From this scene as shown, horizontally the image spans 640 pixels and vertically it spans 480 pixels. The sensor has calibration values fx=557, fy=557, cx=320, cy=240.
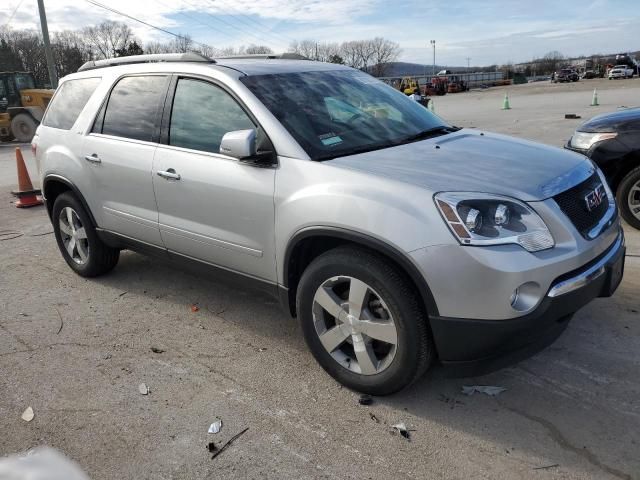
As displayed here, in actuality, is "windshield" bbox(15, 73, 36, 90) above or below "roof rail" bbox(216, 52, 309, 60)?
above

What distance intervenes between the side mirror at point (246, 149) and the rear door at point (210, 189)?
60mm

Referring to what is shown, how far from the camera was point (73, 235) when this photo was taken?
202 inches

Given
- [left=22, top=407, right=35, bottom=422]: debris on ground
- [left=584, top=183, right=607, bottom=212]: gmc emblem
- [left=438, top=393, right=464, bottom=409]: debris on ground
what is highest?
[left=584, top=183, right=607, bottom=212]: gmc emblem

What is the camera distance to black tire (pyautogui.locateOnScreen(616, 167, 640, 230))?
17.9 ft

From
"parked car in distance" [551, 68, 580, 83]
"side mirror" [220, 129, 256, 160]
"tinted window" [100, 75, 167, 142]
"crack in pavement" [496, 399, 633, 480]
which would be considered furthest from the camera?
"parked car in distance" [551, 68, 580, 83]

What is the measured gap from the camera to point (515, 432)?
9.09ft

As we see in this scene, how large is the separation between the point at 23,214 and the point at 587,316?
25.3 ft

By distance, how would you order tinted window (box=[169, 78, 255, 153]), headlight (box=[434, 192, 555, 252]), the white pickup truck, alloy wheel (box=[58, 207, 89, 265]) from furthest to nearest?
the white pickup truck → alloy wheel (box=[58, 207, 89, 265]) → tinted window (box=[169, 78, 255, 153]) → headlight (box=[434, 192, 555, 252])

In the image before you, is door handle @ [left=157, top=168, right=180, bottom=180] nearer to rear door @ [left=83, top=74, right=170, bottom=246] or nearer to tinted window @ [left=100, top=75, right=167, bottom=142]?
rear door @ [left=83, top=74, right=170, bottom=246]

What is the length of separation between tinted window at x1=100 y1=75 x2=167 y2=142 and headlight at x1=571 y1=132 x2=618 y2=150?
166 inches

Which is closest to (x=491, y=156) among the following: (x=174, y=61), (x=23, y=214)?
(x=174, y=61)

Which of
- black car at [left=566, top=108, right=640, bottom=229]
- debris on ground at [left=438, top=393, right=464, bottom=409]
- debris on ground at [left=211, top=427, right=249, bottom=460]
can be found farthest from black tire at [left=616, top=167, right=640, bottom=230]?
debris on ground at [left=211, top=427, right=249, bottom=460]

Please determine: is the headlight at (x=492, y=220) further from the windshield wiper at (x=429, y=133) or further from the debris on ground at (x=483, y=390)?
the windshield wiper at (x=429, y=133)

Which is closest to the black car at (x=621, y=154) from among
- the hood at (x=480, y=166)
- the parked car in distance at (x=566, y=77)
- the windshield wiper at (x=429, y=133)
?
the windshield wiper at (x=429, y=133)
